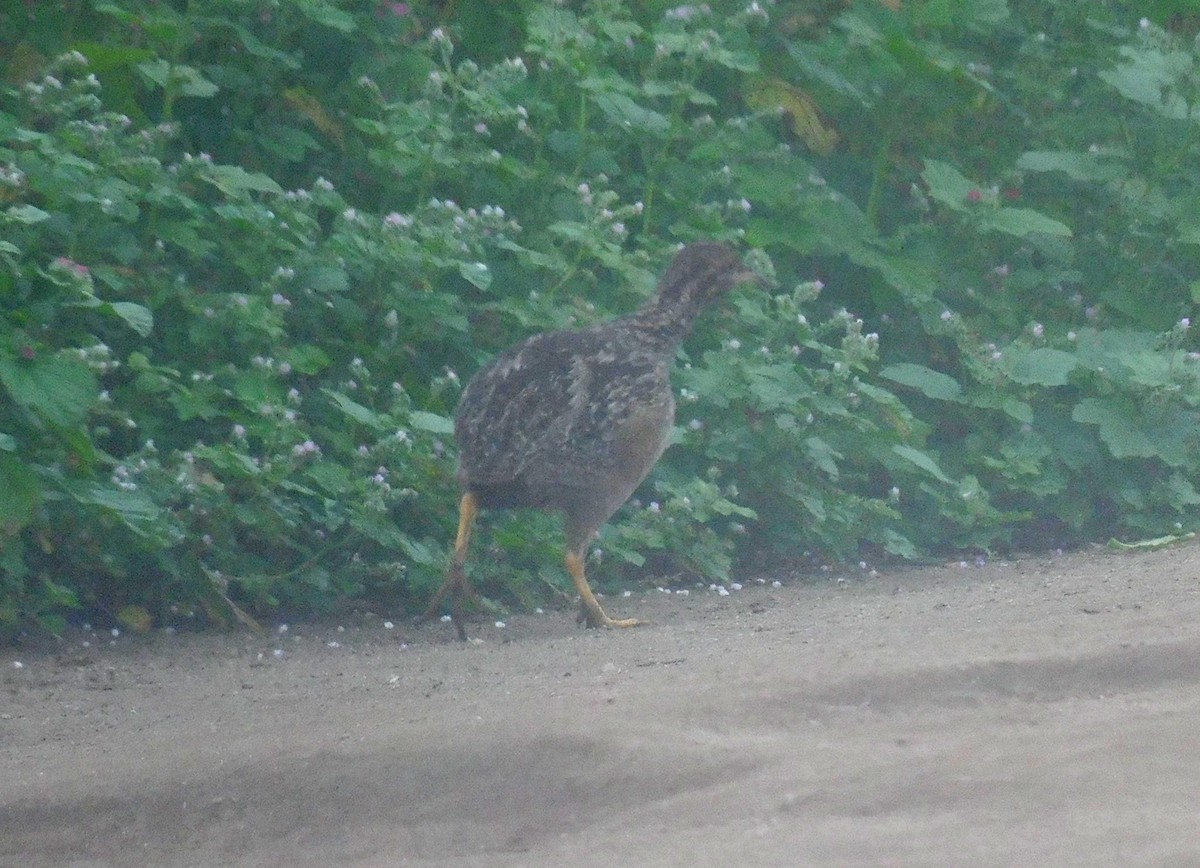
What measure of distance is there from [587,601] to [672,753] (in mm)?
2839

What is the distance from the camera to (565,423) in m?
6.80

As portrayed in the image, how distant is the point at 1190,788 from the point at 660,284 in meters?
4.48

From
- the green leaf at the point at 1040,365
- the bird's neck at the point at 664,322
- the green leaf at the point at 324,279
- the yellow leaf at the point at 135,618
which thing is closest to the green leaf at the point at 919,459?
the green leaf at the point at 1040,365

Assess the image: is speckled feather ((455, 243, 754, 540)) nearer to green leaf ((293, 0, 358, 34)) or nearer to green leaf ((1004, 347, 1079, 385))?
green leaf ((293, 0, 358, 34))

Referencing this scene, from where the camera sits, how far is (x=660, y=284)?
25.6 feet

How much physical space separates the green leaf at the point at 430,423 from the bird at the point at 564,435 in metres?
0.22

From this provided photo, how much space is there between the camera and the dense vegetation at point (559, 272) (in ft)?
22.7

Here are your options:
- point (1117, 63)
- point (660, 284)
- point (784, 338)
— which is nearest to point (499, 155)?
point (660, 284)

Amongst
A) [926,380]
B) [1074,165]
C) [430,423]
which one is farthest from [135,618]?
[1074,165]

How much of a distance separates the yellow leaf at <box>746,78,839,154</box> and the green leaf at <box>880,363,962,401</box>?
1653 mm

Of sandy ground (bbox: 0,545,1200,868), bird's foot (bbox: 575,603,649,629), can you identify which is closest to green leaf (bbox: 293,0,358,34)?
bird's foot (bbox: 575,603,649,629)

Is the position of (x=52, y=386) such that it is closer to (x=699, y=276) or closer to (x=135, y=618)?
(x=135, y=618)

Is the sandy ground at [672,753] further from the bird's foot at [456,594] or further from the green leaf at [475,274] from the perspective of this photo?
the green leaf at [475,274]

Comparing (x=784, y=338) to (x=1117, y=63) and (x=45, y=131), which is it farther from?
(x=45, y=131)
